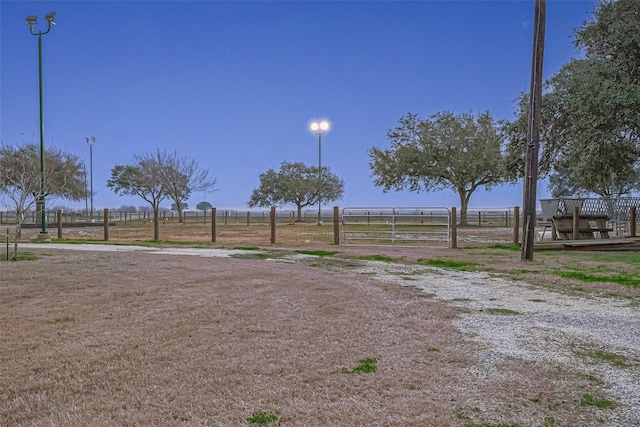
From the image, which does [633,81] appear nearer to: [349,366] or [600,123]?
[600,123]

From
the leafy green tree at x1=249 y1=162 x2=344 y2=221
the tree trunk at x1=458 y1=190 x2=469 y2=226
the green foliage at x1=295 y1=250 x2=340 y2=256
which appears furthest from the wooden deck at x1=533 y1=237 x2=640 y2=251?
the leafy green tree at x1=249 y1=162 x2=344 y2=221

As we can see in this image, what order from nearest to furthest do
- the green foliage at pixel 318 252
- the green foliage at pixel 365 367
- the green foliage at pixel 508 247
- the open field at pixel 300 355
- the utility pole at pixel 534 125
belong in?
the open field at pixel 300 355 → the green foliage at pixel 365 367 → the utility pole at pixel 534 125 → the green foliage at pixel 318 252 → the green foliage at pixel 508 247

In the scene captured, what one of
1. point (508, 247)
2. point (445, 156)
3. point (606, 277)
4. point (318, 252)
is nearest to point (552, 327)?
point (606, 277)

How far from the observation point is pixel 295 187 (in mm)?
44062

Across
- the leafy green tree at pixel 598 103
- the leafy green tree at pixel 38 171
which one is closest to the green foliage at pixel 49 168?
the leafy green tree at pixel 38 171

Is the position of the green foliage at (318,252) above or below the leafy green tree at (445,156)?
below

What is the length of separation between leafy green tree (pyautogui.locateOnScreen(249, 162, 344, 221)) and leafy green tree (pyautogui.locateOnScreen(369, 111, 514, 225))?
14.9m

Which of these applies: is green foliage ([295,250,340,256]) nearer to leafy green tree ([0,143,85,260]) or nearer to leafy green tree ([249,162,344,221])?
leafy green tree ([0,143,85,260])

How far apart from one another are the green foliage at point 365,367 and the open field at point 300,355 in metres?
0.02

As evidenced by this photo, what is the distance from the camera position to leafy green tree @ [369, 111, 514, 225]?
2806 cm

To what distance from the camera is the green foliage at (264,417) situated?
210cm

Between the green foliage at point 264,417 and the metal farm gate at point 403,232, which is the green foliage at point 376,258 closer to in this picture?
the metal farm gate at point 403,232

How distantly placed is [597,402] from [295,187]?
4209cm

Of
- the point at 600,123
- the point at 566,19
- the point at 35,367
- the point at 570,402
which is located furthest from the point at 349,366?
the point at 566,19
